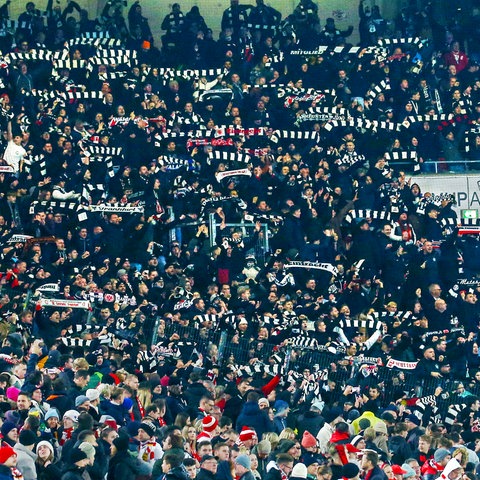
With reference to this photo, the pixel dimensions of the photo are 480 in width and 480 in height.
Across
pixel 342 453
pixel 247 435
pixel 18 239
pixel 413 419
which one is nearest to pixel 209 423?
pixel 247 435

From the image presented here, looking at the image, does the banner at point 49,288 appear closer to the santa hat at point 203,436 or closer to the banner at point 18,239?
the banner at point 18,239

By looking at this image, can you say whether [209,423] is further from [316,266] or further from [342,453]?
[316,266]

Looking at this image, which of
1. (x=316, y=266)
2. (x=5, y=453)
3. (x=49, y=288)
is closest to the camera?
(x=5, y=453)

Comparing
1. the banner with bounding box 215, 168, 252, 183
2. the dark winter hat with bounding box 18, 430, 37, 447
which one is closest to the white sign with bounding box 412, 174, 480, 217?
the banner with bounding box 215, 168, 252, 183

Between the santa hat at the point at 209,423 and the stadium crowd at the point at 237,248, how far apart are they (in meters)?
0.04

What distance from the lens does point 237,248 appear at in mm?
27094

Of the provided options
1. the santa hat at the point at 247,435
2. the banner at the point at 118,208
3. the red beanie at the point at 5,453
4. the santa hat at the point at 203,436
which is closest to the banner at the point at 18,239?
the banner at the point at 118,208

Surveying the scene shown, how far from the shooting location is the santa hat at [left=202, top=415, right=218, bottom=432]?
18.0 metres

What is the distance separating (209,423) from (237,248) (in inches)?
363

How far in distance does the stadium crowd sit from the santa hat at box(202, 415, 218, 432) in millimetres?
39

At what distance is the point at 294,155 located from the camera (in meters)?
29.8

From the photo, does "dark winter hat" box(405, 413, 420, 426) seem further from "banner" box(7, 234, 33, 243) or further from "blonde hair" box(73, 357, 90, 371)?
"banner" box(7, 234, 33, 243)

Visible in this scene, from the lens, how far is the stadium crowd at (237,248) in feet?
58.7

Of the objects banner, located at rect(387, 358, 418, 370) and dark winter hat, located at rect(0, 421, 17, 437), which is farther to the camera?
banner, located at rect(387, 358, 418, 370)
